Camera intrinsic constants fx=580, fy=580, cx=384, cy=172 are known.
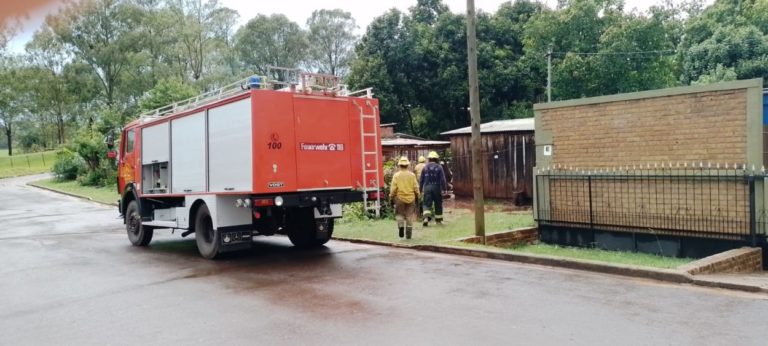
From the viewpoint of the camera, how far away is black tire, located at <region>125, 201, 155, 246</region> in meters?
12.6

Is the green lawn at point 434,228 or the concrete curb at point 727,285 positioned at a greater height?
the green lawn at point 434,228

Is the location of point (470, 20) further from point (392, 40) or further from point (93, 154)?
Result: point (93, 154)

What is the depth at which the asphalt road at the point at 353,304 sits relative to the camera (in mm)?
5348

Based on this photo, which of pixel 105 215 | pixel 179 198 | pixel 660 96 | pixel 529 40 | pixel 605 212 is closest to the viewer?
pixel 660 96

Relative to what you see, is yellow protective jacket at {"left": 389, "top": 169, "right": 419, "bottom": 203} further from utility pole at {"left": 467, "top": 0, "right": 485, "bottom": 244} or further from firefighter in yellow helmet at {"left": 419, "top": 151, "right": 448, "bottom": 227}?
firefighter in yellow helmet at {"left": 419, "top": 151, "right": 448, "bottom": 227}

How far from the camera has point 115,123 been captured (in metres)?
38.4

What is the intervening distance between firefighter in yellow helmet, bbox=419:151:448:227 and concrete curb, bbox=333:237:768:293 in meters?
3.08

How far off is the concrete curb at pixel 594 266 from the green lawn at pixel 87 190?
21.0m

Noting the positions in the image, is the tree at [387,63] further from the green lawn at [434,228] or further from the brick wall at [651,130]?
the brick wall at [651,130]

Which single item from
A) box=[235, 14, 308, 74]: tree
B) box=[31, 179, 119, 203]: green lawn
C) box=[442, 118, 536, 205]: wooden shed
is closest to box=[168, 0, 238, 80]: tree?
box=[235, 14, 308, 74]: tree

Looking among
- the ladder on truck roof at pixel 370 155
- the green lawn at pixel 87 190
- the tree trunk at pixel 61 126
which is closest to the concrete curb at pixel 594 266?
the ladder on truck roof at pixel 370 155

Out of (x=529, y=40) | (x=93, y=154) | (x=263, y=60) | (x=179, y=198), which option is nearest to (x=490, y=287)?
(x=179, y=198)

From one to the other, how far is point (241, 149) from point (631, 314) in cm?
607

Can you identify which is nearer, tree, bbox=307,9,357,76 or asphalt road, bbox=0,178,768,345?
asphalt road, bbox=0,178,768,345
